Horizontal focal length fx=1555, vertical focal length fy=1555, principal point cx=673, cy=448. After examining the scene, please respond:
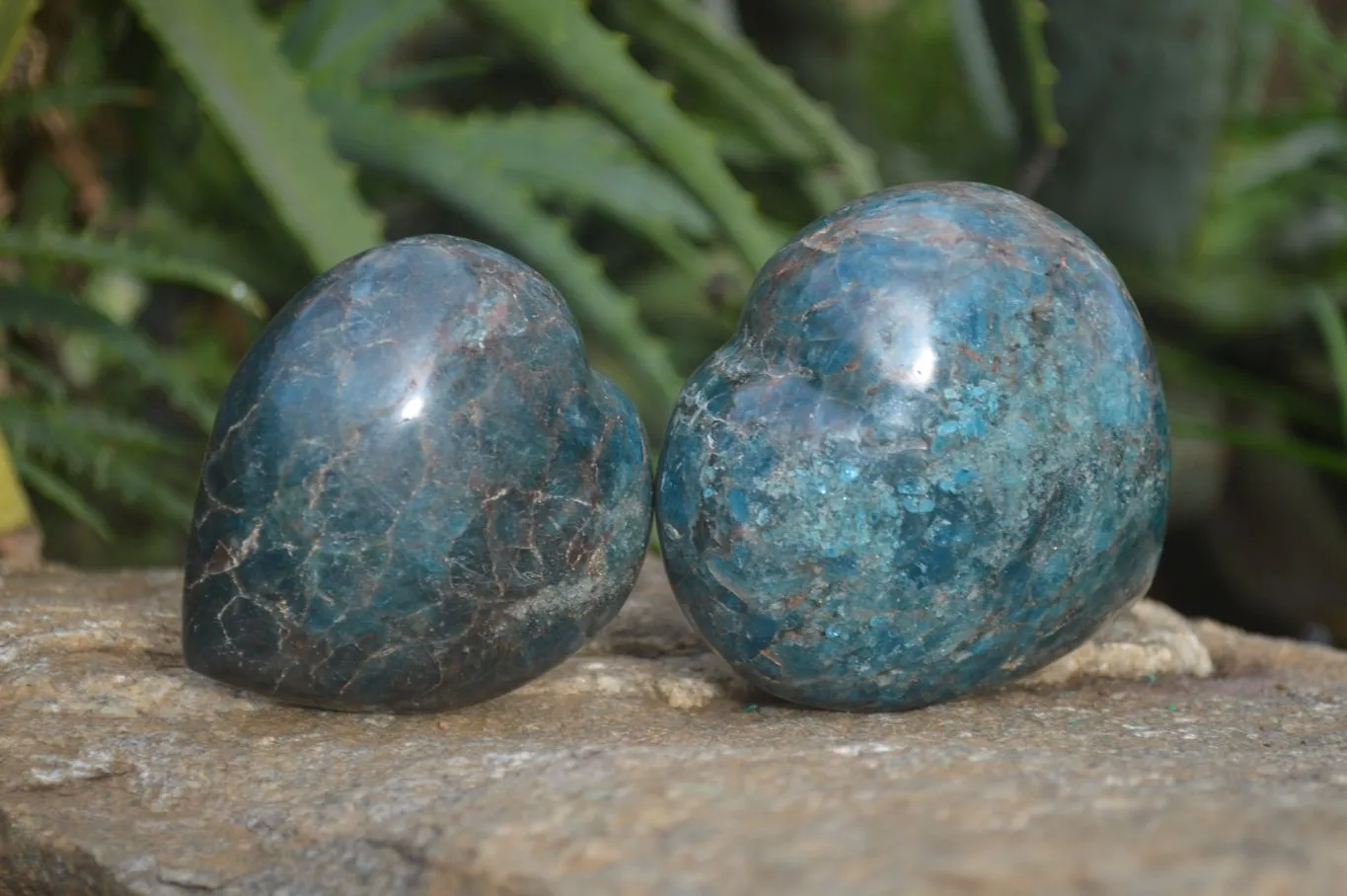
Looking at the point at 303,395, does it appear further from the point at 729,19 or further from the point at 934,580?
the point at 729,19

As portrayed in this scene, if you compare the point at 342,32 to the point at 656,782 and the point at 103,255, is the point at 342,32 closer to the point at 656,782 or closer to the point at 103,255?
the point at 103,255

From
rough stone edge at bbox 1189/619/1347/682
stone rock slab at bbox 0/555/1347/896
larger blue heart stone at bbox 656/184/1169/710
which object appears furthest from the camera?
rough stone edge at bbox 1189/619/1347/682

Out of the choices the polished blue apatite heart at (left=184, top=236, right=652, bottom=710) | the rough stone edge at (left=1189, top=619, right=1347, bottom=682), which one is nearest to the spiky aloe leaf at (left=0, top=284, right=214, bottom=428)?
the polished blue apatite heart at (left=184, top=236, right=652, bottom=710)

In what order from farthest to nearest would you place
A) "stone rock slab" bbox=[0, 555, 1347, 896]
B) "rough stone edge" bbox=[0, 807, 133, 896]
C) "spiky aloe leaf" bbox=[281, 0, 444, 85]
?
"spiky aloe leaf" bbox=[281, 0, 444, 85]
"rough stone edge" bbox=[0, 807, 133, 896]
"stone rock slab" bbox=[0, 555, 1347, 896]

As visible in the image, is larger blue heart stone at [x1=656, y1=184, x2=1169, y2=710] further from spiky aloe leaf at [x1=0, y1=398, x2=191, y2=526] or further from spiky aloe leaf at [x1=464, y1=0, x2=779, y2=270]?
spiky aloe leaf at [x1=0, y1=398, x2=191, y2=526]

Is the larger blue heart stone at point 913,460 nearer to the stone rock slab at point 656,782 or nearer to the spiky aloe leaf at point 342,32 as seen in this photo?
the stone rock slab at point 656,782

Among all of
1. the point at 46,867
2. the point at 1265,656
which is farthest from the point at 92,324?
the point at 1265,656
